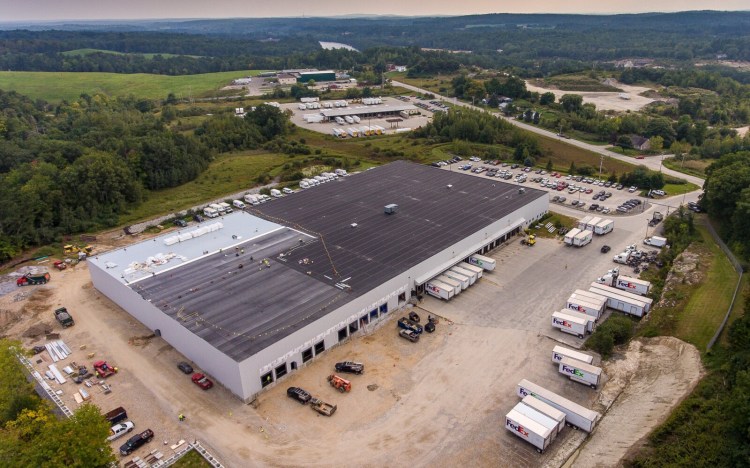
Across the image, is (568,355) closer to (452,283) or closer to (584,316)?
(584,316)

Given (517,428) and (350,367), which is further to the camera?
(350,367)

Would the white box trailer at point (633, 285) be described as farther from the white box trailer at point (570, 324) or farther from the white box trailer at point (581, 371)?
the white box trailer at point (581, 371)

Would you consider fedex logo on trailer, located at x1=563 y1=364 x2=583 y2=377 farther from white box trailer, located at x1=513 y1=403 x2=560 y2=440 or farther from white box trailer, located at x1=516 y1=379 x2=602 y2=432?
white box trailer, located at x1=513 y1=403 x2=560 y2=440

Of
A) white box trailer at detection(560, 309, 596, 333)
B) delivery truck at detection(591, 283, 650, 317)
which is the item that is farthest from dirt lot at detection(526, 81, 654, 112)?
white box trailer at detection(560, 309, 596, 333)

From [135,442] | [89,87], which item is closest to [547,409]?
[135,442]

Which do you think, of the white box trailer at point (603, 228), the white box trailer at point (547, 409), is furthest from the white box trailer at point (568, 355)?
the white box trailer at point (603, 228)

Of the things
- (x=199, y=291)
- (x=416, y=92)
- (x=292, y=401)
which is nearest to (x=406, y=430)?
(x=292, y=401)

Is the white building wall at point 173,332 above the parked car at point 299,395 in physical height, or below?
above
